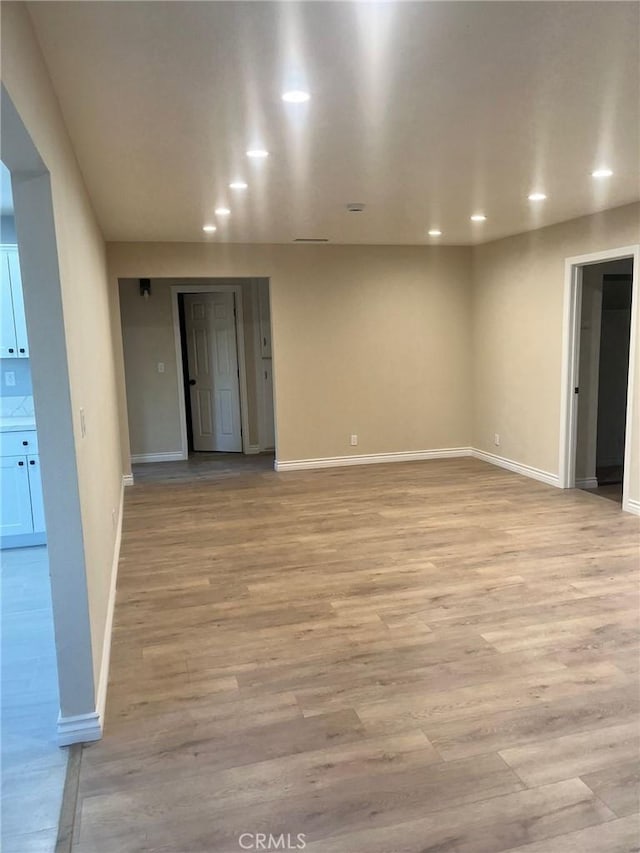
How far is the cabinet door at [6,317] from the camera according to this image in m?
4.51

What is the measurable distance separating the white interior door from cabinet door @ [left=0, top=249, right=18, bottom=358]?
337 cm

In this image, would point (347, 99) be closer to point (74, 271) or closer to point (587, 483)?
point (74, 271)

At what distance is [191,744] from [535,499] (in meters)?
3.95

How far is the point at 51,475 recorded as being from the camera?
211 centimetres

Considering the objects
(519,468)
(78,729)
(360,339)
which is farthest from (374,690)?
(360,339)

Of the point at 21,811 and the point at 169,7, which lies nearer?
the point at 169,7

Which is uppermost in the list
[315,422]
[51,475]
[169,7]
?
[169,7]

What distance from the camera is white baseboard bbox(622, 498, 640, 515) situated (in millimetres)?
4836

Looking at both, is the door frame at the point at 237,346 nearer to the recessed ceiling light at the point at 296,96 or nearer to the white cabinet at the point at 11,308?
the white cabinet at the point at 11,308

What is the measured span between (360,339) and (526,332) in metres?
1.75

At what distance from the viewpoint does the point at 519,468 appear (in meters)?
6.35

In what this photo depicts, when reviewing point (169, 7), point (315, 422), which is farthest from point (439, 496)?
point (169, 7)

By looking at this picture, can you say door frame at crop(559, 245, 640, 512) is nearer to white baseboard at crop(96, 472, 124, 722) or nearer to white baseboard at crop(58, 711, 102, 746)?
white baseboard at crop(96, 472, 124, 722)

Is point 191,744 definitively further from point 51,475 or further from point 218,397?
point 218,397
